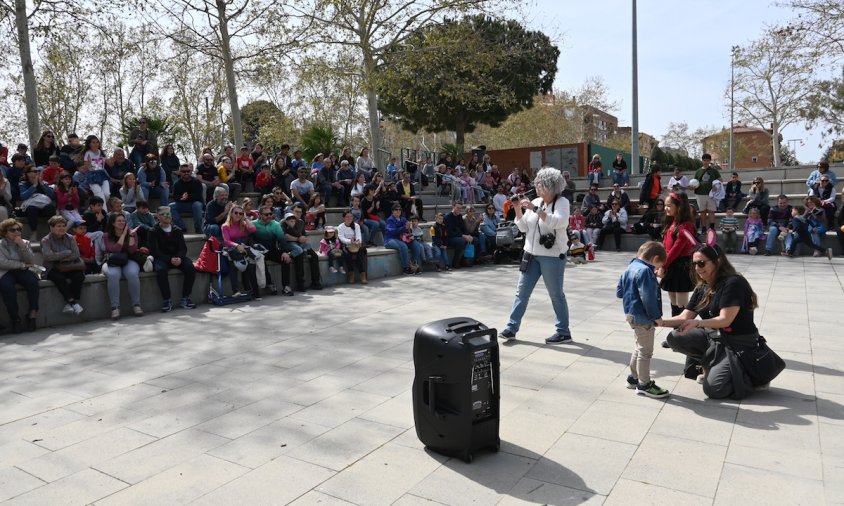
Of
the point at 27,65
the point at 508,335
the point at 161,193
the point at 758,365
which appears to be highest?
the point at 27,65

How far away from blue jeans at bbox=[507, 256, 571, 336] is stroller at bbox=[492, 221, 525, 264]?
716cm

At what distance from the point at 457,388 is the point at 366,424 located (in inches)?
41.8

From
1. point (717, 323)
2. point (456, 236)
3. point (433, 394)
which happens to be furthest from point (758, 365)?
point (456, 236)

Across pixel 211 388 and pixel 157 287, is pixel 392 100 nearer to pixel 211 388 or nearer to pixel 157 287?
pixel 157 287

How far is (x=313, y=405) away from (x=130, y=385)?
1859 mm

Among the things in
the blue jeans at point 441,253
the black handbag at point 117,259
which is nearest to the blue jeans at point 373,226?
the blue jeans at point 441,253

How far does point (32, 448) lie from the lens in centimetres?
400

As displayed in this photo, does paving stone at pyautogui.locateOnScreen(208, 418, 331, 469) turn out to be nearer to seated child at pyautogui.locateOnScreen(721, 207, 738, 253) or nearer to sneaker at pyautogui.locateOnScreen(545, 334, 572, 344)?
sneaker at pyautogui.locateOnScreen(545, 334, 572, 344)

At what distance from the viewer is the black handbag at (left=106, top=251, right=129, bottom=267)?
8.68 metres

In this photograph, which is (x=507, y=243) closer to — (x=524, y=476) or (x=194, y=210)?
(x=194, y=210)

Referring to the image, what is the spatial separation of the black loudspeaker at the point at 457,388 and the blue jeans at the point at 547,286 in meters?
2.65

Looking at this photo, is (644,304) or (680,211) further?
(680,211)

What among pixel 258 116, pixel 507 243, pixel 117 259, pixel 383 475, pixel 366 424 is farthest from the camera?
pixel 258 116

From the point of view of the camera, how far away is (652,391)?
4.77m
